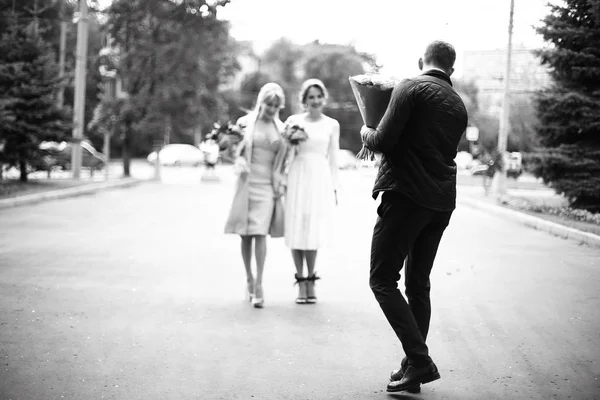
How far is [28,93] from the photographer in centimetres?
2188

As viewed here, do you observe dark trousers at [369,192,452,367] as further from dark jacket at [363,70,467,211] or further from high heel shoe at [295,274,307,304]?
high heel shoe at [295,274,307,304]

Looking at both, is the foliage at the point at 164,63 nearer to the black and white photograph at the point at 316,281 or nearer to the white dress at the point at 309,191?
the black and white photograph at the point at 316,281

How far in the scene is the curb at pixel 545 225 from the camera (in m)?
12.5

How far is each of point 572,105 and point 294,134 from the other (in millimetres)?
13193

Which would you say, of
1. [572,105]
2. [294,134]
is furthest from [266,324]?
[572,105]

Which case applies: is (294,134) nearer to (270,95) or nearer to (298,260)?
(270,95)

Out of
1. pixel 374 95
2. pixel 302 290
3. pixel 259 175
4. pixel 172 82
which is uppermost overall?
pixel 172 82

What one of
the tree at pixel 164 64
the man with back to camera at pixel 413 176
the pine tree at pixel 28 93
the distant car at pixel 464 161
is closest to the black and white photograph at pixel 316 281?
the man with back to camera at pixel 413 176

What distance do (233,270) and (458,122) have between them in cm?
524

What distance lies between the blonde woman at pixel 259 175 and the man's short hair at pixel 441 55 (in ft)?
9.60

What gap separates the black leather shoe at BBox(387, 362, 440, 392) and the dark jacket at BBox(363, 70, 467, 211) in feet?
3.06

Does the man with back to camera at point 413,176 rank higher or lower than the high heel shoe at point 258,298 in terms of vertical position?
higher

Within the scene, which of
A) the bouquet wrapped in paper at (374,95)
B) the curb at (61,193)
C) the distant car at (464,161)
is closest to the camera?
the bouquet wrapped in paper at (374,95)

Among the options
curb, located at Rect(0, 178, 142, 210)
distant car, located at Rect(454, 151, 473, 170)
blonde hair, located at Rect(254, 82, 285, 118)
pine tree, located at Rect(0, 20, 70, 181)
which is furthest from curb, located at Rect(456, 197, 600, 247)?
distant car, located at Rect(454, 151, 473, 170)
